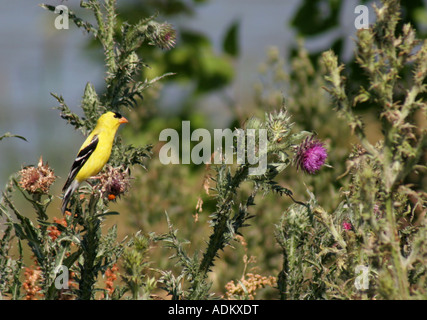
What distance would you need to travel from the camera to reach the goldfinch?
6.80ft

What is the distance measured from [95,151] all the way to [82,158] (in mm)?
123

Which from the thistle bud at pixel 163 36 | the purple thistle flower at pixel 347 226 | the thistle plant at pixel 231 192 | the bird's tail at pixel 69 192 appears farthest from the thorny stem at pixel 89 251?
the purple thistle flower at pixel 347 226

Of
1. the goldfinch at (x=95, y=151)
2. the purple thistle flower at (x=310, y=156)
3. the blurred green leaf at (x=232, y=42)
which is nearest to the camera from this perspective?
the purple thistle flower at (x=310, y=156)

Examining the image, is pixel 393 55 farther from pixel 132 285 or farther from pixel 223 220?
pixel 132 285

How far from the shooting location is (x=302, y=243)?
2.22 m

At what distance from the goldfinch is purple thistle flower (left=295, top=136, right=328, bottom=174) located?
0.69 m

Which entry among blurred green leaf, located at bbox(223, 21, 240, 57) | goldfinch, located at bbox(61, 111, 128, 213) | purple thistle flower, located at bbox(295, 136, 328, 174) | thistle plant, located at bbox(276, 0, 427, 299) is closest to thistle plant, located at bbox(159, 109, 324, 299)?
purple thistle flower, located at bbox(295, 136, 328, 174)

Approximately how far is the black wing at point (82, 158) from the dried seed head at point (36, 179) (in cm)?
11

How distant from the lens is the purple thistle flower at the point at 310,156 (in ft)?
6.39

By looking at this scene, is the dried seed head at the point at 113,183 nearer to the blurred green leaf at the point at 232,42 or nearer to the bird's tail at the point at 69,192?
the bird's tail at the point at 69,192

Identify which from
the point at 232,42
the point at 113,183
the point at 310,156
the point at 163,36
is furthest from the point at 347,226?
the point at 232,42

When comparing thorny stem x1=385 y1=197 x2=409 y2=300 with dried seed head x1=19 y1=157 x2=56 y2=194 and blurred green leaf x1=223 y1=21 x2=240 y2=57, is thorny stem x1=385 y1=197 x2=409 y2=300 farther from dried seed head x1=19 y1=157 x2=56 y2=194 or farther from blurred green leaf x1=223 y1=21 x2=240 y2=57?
blurred green leaf x1=223 y1=21 x2=240 y2=57
